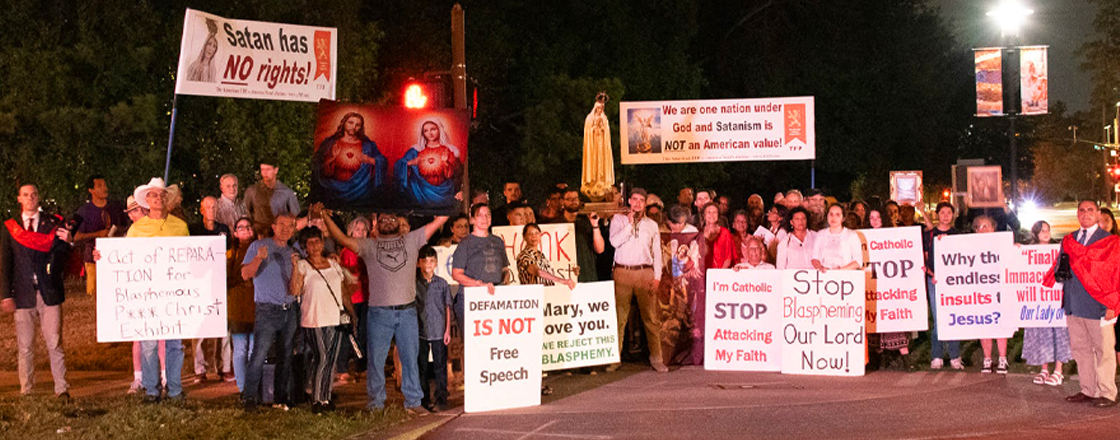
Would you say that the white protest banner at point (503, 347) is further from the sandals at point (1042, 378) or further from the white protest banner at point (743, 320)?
the sandals at point (1042, 378)

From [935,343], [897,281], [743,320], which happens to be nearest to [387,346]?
Answer: [743,320]

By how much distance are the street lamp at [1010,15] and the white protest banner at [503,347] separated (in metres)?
13.7

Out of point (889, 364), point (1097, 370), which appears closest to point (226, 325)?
point (889, 364)

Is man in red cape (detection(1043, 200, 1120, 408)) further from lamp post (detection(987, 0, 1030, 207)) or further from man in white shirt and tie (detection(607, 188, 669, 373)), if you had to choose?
lamp post (detection(987, 0, 1030, 207))

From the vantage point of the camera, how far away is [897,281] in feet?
45.5

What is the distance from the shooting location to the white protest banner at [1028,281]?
13.1 metres

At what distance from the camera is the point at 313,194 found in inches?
516

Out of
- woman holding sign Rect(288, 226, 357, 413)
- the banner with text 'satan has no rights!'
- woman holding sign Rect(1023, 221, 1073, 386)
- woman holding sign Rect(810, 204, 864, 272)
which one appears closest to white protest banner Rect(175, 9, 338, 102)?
woman holding sign Rect(288, 226, 357, 413)

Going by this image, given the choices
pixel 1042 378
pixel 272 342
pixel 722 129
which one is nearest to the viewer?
pixel 272 342

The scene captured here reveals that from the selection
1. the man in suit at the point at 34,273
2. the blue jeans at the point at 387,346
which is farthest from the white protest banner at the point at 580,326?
the man in suit at the point at 34,273

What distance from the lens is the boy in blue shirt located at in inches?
445

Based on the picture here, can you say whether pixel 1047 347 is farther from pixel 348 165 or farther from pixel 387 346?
pixel 348 165

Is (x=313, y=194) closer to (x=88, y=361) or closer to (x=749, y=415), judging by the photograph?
(x=88, y=361)

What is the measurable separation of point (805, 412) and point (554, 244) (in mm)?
3991
